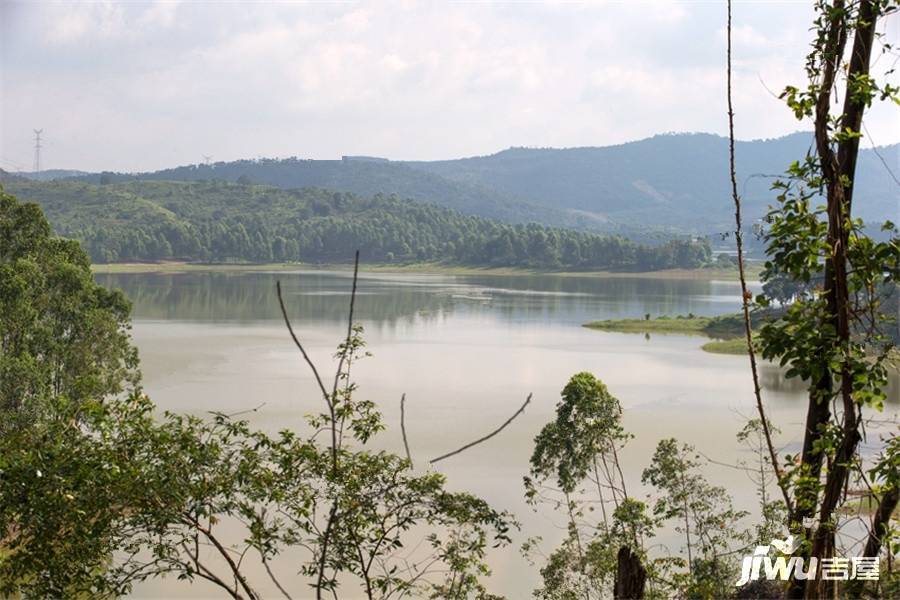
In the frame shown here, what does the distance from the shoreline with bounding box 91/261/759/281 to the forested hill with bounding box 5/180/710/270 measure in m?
1.06

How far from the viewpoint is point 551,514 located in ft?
39.3

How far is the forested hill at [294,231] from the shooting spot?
72.9 m

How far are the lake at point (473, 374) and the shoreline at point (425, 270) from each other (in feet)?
67.6

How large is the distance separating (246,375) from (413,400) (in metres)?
4.83

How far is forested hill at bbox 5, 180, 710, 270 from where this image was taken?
7294 cm

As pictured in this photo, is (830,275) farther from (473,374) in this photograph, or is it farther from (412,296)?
(412,296)

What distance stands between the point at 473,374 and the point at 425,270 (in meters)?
54.4

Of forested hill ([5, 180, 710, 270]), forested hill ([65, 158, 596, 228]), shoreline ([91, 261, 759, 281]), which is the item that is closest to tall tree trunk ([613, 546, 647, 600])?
shoreline ([91, 261, 759, 281])

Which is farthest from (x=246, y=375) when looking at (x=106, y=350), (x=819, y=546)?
(x=819, y=546)

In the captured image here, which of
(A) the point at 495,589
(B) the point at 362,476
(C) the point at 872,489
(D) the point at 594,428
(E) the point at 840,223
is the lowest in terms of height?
(A) the point at 495,589

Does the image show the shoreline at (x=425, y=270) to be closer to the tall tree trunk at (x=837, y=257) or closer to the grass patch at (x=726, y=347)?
the grass patch at (x=726, y=347)

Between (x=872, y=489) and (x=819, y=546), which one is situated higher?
(x=872, y=489)

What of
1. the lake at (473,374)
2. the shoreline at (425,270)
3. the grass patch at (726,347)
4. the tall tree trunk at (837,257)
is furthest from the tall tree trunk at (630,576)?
the shoreline at (425,270)

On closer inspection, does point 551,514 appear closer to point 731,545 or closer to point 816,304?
point 731,545
